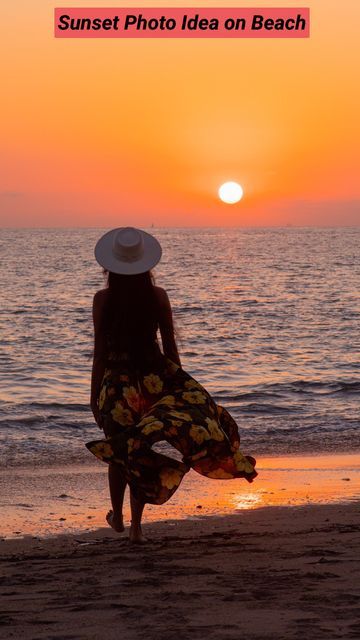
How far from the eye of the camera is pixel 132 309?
236 inches

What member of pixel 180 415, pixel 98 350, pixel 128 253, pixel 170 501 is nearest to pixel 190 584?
pixel 180 415

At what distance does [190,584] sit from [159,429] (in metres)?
0.95

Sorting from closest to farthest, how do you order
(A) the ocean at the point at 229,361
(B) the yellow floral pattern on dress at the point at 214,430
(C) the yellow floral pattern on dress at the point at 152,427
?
(C) the yellow floral pattern on dress at the point at 152,427
(B) the yellow floral pattern on dress at the point at 214,430
(A) the ocean at the point at 229,361

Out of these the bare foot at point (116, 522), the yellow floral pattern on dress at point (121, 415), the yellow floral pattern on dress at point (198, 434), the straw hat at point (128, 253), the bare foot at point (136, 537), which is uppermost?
the straw hat at point (128, 253)

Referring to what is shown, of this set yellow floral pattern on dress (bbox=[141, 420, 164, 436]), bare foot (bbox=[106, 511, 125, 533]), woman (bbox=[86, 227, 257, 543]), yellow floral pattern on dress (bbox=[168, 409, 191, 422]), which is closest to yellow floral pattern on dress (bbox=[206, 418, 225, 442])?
woman (bbox=[86, 227, 257, 543])

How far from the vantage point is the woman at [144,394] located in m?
5.78

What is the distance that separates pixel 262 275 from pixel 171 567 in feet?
171

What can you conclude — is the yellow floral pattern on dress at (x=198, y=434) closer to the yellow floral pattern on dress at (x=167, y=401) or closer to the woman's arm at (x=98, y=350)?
the yellow floral pattern on dress at (x=167, y=401)

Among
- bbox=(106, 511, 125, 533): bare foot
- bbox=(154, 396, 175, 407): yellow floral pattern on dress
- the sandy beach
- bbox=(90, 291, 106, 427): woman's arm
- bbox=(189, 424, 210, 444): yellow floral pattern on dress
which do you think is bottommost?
the sandy beach

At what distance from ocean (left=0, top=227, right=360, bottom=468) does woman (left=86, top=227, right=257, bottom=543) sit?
30 cm

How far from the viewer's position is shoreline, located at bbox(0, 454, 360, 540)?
25.1ft

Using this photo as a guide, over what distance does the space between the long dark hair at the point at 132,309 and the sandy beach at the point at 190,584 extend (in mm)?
1269

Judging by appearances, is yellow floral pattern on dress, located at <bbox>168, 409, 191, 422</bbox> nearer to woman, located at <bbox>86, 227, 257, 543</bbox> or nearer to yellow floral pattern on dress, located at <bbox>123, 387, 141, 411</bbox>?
woman, located at <bbox>86, 227, 257, 543</bbox>

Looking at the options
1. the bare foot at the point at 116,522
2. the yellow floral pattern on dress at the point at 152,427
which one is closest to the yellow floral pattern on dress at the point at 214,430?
the yellow floral pattern on dress at the point at 152,427
